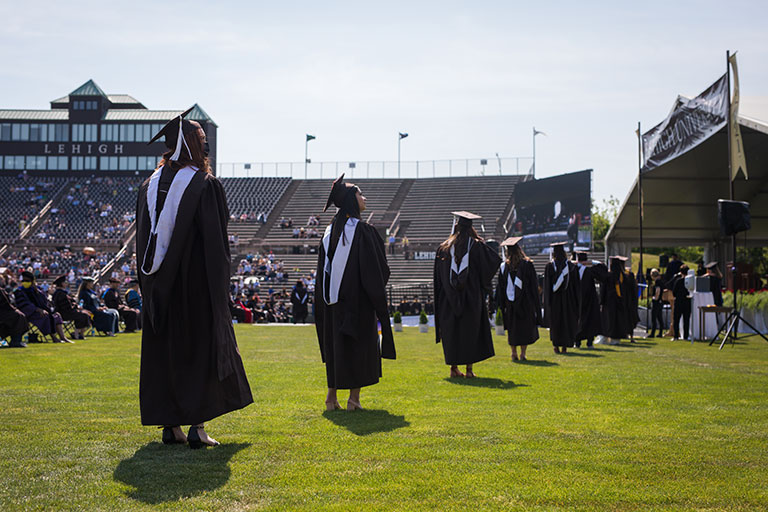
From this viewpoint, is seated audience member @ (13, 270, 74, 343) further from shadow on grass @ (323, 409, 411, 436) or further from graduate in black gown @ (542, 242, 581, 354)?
shadow on grass @ (323, 409, 411, 436)

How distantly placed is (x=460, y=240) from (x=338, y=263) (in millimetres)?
3503

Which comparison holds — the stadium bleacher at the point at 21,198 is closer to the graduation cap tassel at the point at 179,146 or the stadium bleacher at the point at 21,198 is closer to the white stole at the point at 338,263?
the white stole at the point at 338,263

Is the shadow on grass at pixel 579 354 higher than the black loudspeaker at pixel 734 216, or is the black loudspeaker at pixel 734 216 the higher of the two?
the black loudspeaker at pixel 734 216

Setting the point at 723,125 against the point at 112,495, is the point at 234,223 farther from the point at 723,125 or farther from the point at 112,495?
the point at 112,495

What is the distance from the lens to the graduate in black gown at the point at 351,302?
277 inches

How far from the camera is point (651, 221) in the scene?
95.5 ft

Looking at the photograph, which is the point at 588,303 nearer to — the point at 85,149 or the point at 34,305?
the point at 34,305

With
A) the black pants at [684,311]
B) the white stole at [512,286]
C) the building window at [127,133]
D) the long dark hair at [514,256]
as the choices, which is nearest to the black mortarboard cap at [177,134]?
the white stole at [512,286]

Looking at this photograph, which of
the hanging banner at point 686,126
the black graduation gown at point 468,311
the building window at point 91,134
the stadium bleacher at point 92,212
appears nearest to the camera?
the black graduation gown at point 468,311

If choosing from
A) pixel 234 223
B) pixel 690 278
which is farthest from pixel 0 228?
pixel 690 278

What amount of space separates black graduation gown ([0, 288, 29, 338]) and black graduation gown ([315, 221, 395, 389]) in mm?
10113

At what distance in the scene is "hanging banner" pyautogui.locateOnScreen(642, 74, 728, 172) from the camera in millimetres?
19844

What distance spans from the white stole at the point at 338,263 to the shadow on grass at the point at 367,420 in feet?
3.23

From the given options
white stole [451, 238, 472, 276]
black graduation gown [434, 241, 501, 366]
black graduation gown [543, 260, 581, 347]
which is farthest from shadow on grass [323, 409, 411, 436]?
black graduation gown [543, 260, 581, 347]
